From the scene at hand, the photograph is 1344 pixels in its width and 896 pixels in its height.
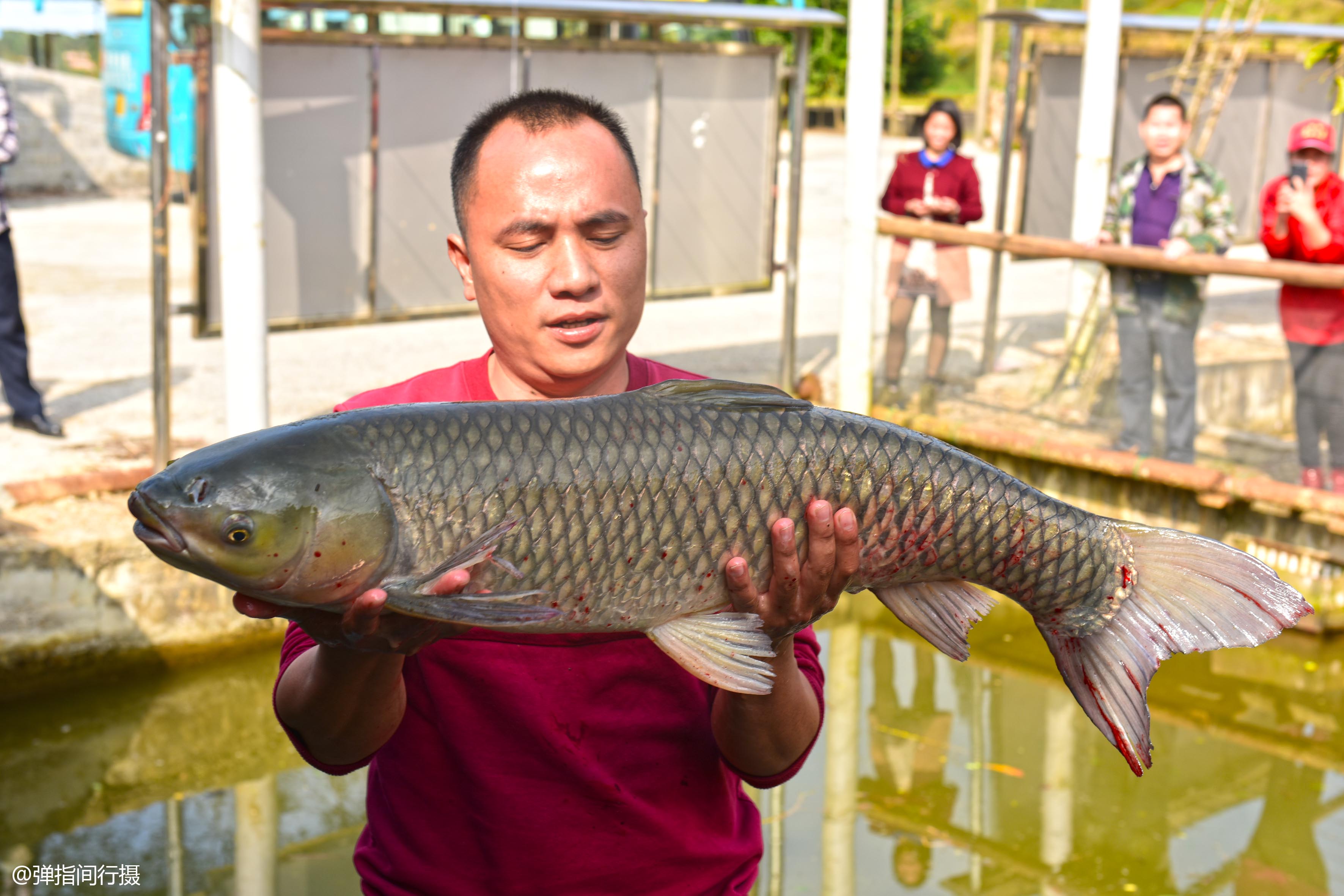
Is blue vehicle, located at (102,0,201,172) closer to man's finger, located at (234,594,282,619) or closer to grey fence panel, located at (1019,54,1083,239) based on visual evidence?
grey fence panel, located at (1019,54,1083,239)

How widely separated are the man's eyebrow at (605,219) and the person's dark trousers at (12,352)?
6.37 m

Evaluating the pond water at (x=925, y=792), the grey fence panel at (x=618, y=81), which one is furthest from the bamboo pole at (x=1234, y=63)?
the pond water at (x=925, y=792)

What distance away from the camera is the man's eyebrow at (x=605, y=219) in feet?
6.88

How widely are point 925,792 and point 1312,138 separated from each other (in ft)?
13.6

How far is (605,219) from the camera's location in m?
2.11

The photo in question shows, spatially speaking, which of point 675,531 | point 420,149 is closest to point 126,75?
point 420,149

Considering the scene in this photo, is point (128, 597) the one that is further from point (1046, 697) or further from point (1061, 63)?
point (1061, 63)

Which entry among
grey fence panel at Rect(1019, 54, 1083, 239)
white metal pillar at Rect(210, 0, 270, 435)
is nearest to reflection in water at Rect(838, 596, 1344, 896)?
white metal pillar at Rect(210, 0, 270, 435)

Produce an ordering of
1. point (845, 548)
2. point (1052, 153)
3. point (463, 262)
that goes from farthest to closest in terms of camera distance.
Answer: point (1052, 153)
point (463, 262)
point (845, 548)

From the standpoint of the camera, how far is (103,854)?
4934mm

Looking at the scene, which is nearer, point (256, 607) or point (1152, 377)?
point (256, 607)

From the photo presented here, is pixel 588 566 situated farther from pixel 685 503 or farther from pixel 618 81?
pixel 618 81

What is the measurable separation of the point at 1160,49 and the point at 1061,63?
41.0 inches

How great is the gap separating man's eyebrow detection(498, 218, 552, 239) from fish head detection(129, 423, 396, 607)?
0.50 m
